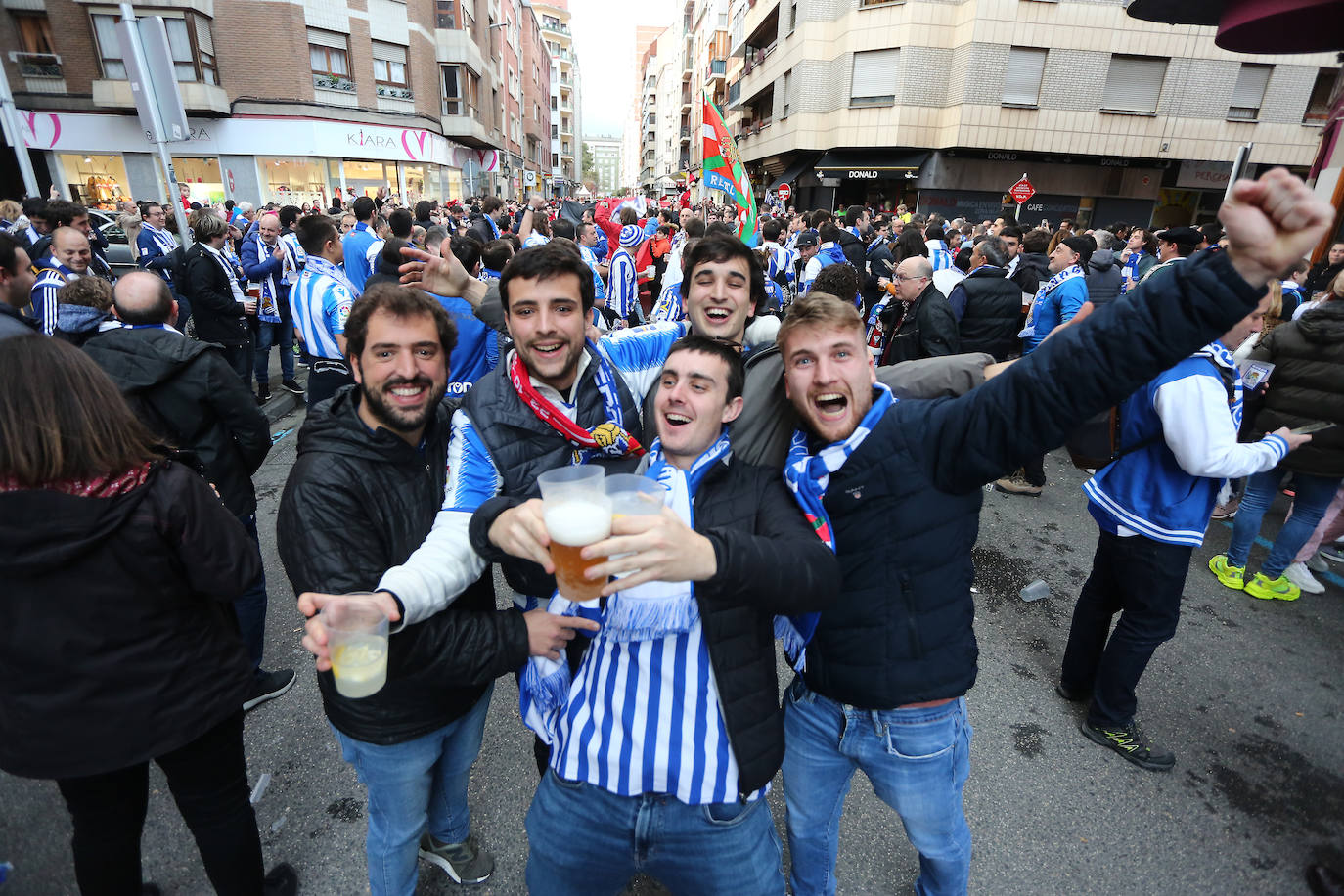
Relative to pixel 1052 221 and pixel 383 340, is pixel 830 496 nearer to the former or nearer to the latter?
pixel 383 340

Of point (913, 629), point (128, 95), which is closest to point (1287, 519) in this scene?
point (913, 629)

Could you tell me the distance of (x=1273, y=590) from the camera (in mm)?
4512

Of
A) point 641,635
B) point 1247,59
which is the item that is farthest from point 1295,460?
point 1247,59

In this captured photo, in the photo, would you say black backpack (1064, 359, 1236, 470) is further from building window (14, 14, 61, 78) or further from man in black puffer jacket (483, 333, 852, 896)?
building window (14, 14, 61, 78)

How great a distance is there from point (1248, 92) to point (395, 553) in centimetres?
3158

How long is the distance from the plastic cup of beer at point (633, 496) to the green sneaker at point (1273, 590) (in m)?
A: 5.44

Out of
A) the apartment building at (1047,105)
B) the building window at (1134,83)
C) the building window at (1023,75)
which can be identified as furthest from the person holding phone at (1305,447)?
the building window at (1134,83)

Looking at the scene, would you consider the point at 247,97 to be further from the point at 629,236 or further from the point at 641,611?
the point at 641,611

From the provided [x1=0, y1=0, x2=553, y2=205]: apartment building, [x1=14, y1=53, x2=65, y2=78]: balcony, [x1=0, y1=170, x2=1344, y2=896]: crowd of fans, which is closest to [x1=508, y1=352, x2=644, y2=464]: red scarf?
[x1=0, y1=170, x2=1344, y2=896]: crowd of fans

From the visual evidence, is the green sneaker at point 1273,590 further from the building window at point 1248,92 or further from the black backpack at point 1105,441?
the building window at point 1248,92

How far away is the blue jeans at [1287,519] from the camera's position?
424 cm

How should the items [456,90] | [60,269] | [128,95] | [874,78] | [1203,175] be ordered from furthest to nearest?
[456,90] < [874,78] < [1203,175] < [128,95] < [60,269]

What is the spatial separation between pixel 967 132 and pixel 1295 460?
21758mm

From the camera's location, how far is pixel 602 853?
1587mm
